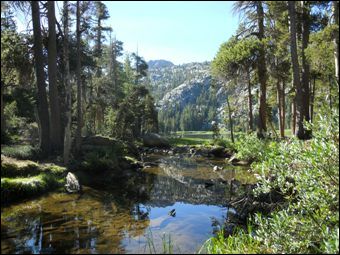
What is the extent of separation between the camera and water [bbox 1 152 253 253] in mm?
7246

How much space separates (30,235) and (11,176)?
217 inches

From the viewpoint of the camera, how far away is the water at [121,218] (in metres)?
7.25

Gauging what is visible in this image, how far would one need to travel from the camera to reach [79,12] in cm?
2052

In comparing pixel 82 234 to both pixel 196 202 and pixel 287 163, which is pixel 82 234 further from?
pixel 196 202

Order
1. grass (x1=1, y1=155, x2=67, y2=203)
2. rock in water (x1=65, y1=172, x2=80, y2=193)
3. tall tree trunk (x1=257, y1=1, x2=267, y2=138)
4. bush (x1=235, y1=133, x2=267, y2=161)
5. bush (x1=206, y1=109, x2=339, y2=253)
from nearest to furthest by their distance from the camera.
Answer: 1. bush (x1=206, y1=109, x2=339, y2=253)
2. grass (x1=1, y1=155, x2=67, y2=203)
3. rock in water (x1=65, y1=172, x2=80, y2=193)
4. bush (x1=235, y1=133, x2=267, y2=161)
5. tall tree trunk (x1=257, y1=1, x2=267, y2=138)

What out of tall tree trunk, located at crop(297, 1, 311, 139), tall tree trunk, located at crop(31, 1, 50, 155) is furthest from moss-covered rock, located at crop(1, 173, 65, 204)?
tall tree trunk, located at crop(297, 1, 311, 139)

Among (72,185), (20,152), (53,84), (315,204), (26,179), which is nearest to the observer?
(315,204)

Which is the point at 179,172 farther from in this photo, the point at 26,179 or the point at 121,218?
the point at 121,218

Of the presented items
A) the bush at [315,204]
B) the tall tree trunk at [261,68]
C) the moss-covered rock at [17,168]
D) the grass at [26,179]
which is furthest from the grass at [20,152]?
the tall tree trunk at [261,68]

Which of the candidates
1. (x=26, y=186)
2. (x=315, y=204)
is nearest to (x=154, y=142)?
(x=26, y=186)

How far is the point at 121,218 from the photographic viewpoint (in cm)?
941

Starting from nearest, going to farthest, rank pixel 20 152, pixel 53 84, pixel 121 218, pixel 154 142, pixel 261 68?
pixel 121 218 < pixel 20 152 < pixel 53 84 < pixel 261 68 < pixel 154 142

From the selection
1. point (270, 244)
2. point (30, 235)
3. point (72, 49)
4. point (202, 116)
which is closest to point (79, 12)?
point (72, 49)

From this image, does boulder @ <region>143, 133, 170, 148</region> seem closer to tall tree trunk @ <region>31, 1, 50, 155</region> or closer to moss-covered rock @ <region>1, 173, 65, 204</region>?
tall tree trunk @ <region>31, 1, 50, 155</region>
